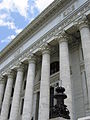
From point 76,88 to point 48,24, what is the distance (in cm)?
971

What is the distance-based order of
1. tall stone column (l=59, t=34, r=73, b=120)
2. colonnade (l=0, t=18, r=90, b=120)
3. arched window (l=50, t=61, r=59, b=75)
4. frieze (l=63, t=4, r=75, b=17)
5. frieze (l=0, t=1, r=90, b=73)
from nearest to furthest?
tall stone column (l=59, t=34, r=73, b=120) → colonnade (l=0, t=18, r=90, b=120) → frieze (l=0, t=1, r=90, b=73) → frieze (l=63, t=4, r=75, b=17) → arched window (l=50, t=61, r=59, b=75)

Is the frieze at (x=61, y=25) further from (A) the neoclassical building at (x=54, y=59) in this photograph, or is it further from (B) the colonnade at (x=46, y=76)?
(B) the colonnade at (x=46, y=76)

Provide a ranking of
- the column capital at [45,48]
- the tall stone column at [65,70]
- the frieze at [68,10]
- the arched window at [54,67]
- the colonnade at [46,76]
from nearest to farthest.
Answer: the tall stone column at [65,70] < the colonnade at [46,76] < the frieze at [68,10] < the column capital at [45,48] < the arched window at [54,67]

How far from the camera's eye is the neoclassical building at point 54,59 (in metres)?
17.3

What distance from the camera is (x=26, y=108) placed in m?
20.2

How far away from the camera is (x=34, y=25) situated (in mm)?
25922

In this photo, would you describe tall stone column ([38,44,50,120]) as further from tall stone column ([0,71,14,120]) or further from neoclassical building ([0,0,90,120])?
tall stone column ([0,71,14,120])

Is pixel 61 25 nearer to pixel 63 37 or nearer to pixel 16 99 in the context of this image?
pixel 63 37

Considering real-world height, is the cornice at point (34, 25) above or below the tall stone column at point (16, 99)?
above

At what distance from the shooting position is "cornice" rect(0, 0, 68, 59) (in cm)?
2275

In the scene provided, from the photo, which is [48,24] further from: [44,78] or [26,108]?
[26,108]

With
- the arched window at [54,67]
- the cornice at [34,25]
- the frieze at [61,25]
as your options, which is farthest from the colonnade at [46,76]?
the cornice at [34,25]

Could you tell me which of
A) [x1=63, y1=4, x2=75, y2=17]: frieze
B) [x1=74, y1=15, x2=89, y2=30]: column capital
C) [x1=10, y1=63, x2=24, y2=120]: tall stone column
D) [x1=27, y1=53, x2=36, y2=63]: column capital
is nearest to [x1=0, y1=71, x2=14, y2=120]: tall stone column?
[x1=10, y1=63, x2=24, y2=120]: tall stone column

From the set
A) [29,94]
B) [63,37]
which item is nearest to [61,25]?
[63,37]
